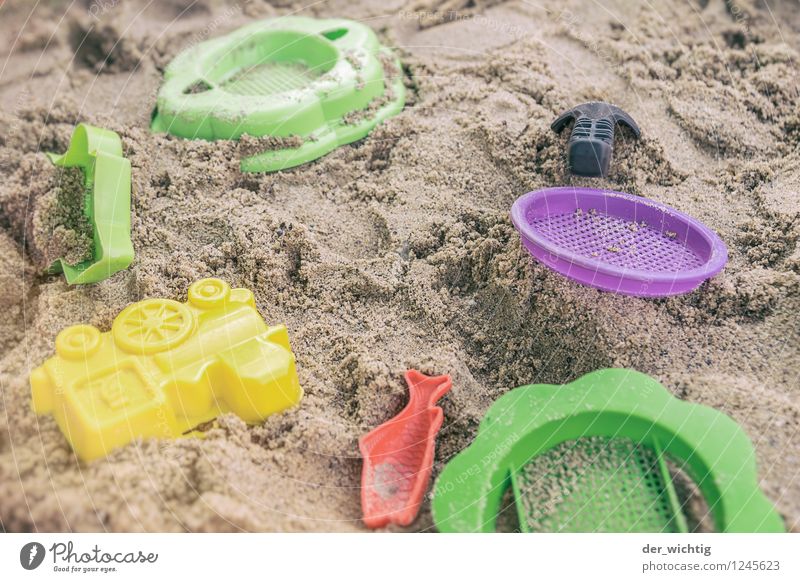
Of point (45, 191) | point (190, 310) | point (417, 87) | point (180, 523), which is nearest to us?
point (180, 523)

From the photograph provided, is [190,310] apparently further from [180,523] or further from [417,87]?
[417,87]

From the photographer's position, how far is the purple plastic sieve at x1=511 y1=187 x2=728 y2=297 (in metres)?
0.70

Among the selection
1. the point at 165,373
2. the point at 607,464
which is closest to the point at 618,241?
the point at 607,464

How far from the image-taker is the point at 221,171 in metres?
0.92

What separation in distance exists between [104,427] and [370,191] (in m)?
0.44

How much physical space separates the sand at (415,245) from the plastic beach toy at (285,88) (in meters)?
0.03

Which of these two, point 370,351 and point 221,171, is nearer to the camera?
point 370,351

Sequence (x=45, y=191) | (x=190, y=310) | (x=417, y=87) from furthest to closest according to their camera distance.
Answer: (x=417, y=87)
(x=45, y=191)
(x=190, y=310)

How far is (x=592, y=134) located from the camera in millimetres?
840

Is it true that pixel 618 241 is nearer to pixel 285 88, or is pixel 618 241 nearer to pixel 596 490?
pixel 596 490

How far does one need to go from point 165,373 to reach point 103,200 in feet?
0.87
